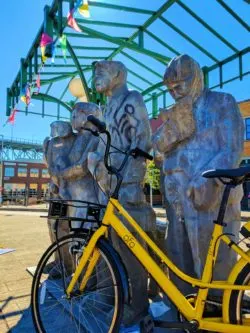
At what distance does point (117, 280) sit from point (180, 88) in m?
1.37

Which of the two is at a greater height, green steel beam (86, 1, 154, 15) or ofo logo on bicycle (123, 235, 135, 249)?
green steel beam (86, 1, 154, 15)

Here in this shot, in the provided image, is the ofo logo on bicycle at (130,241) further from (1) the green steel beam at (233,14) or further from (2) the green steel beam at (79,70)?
(2) the green steel beam at (79,70)

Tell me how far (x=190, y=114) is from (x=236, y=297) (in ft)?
4.00

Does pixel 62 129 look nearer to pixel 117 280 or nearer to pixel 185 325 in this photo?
pixel 117 280

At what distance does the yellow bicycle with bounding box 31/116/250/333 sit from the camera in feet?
6.70

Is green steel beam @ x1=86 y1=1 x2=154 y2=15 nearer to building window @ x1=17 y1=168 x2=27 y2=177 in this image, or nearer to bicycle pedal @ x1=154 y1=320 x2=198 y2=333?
bicycle pedal @ x1=154 y1=320 x2=198 y2=333

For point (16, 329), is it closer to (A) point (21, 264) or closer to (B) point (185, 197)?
(B) point (185, 197)

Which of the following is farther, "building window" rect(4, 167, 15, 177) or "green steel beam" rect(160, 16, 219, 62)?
"building window" rect(4, 167, 15, 177)

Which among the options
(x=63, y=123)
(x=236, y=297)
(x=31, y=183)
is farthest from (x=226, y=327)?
(x=31, y=183)

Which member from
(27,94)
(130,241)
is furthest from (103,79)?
(27,94)

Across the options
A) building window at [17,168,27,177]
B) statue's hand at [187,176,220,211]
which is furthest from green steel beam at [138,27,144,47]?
building window at [17,168,27,177]

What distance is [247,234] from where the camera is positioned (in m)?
2.09

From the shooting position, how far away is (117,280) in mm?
2178

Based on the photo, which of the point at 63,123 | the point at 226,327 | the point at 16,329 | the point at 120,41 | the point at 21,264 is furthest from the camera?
the point at 120,41
